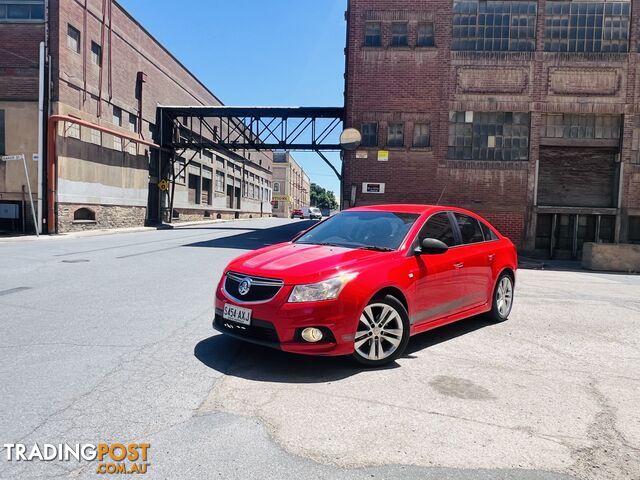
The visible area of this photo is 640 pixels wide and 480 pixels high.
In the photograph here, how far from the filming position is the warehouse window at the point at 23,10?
73.2ft

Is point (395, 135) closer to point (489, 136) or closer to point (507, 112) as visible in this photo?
point (489, 136)

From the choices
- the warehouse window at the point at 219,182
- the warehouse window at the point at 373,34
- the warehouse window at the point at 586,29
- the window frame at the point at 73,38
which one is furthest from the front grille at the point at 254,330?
the warehouse window at the point at 219,182

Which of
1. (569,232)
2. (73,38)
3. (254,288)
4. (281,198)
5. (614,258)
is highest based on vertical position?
(73,38)

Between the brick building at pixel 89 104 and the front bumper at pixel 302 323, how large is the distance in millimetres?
21579

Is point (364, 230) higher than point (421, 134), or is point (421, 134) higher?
point (421, 134)

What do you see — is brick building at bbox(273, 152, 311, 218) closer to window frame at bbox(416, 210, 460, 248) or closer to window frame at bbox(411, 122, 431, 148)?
window frame at bbox(411, 122, 431, 148)

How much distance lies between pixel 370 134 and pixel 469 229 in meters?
14.3

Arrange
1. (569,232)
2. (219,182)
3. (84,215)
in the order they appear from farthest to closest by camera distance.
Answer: (219,182) < (84,215) < (569,232)

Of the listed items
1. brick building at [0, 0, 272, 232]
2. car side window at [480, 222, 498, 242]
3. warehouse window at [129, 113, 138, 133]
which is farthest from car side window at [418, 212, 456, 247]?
warehouse window at [129, 113, 138, 133]

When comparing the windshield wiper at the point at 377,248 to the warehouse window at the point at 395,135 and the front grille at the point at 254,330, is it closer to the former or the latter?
the front grille at the point at 254,330

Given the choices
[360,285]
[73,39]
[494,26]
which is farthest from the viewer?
[73,39]

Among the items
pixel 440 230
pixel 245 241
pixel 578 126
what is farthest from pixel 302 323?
pixel 578 126

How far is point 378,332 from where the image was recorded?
4441mm

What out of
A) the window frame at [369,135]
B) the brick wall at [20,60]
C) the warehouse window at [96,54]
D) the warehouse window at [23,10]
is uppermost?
the warehouse window at [23,10]
